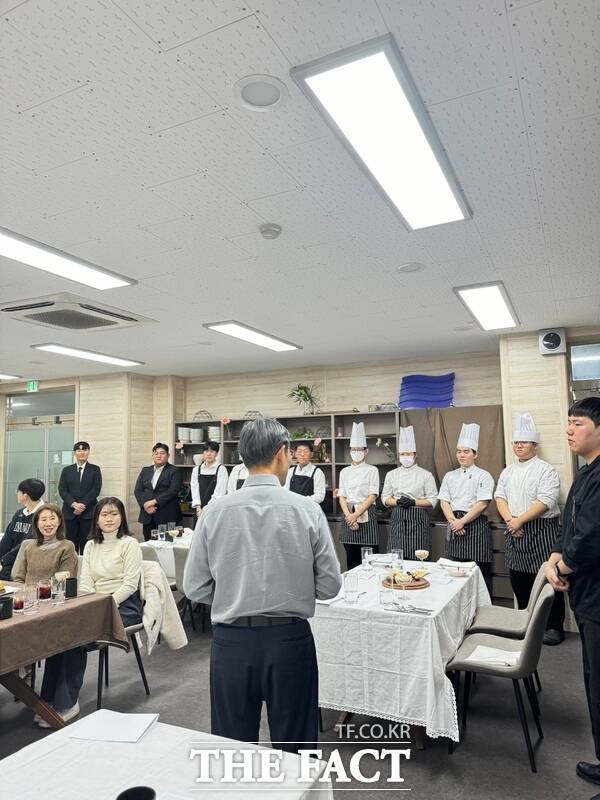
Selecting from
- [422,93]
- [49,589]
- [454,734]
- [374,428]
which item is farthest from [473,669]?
[374,428]

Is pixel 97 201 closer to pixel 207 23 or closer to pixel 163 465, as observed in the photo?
pixel 207 23

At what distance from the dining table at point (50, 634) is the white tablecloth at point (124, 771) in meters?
1.46

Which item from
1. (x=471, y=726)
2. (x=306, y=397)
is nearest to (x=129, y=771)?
(x=471, y=726)

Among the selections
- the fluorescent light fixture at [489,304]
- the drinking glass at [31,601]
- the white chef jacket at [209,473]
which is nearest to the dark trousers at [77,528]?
the white chef jacket at [209,473]

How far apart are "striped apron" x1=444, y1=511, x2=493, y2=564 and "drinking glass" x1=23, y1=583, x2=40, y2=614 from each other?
11.7 ft

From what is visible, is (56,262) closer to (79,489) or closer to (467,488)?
(467,488)

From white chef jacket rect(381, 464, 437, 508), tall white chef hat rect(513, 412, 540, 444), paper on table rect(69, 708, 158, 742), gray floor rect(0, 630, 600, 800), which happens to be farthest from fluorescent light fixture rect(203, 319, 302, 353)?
paper on table rect(69, 708, 158, 742)

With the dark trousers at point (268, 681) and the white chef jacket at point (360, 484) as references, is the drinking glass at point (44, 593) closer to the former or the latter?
the dark trousers at point (268, 681)

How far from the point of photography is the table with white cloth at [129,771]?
3.73 ft

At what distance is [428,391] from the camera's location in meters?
6.36

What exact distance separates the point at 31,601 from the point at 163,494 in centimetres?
376

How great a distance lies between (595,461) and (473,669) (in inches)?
45.8

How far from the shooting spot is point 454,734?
2510 millimetres

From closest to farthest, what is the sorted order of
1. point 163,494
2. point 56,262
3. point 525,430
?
point 56,262 < point 525,430 < point 163,494
